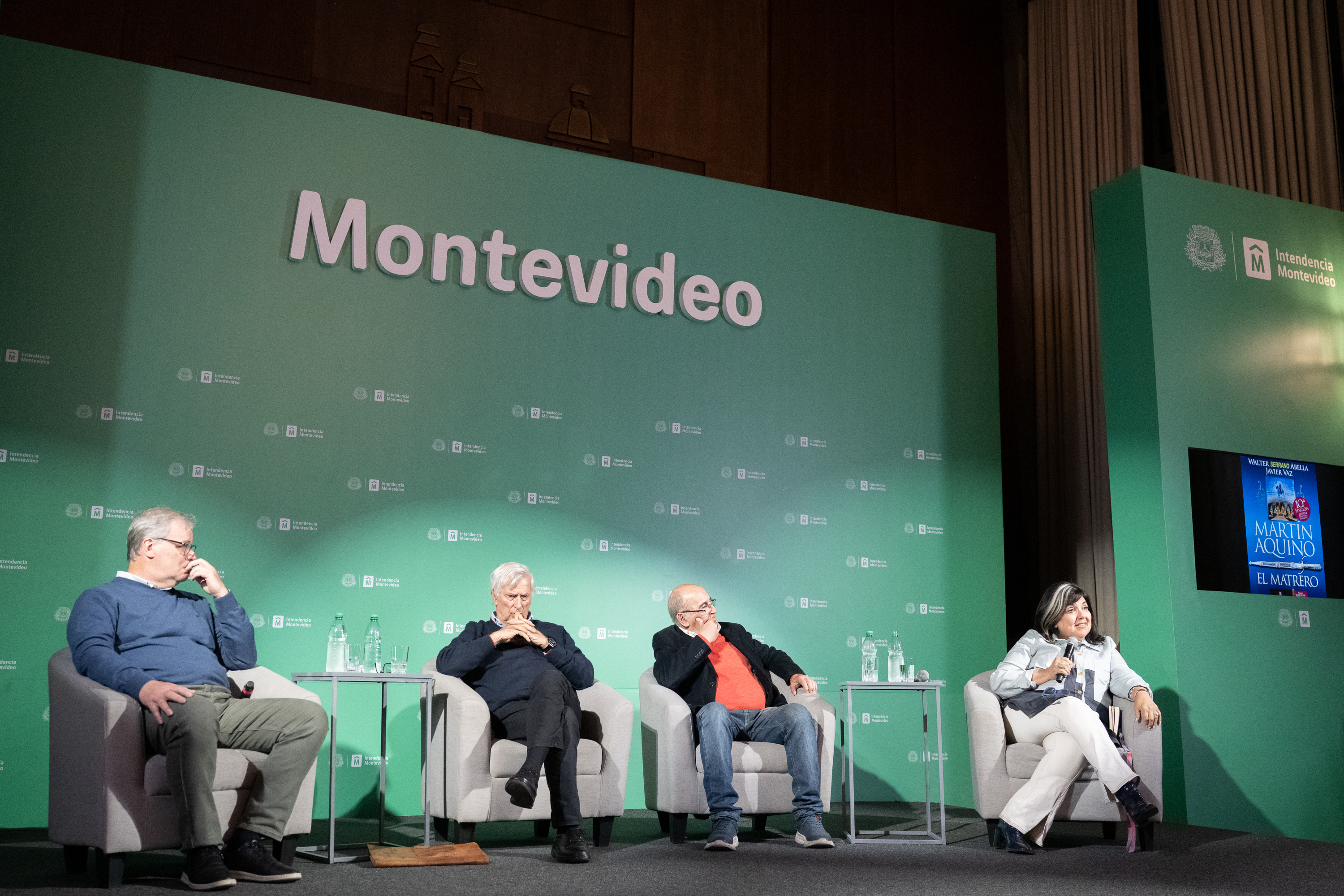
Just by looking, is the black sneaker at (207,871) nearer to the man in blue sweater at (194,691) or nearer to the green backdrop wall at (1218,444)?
the man in blue sweater at (194,691)

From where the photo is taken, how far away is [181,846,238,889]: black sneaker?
2961 mm

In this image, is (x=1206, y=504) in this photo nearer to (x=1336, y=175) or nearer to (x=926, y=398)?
(x=926, y=398)

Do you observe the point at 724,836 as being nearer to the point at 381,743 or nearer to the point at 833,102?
the point at 381,743

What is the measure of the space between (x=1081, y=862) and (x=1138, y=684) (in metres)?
0.81

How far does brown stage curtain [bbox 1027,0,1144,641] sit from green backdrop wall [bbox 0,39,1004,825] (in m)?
0.89

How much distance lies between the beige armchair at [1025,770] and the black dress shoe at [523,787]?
1662mm

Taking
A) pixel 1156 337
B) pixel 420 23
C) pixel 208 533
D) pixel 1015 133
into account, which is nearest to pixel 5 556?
pixel 208 533

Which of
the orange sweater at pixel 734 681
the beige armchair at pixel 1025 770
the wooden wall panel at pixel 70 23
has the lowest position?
the beige armchair at pixel 1025 770

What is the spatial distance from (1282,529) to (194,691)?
496 centimetres

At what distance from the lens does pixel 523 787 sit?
11.7ft

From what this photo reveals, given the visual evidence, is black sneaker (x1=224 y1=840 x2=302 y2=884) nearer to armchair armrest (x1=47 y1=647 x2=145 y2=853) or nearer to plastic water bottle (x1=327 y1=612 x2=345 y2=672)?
armchair armrest (x1=47 y1=647 x2=145 y2=853)

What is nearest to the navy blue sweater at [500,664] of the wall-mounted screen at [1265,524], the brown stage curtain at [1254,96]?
the wall-mounted screen at [1265,524]

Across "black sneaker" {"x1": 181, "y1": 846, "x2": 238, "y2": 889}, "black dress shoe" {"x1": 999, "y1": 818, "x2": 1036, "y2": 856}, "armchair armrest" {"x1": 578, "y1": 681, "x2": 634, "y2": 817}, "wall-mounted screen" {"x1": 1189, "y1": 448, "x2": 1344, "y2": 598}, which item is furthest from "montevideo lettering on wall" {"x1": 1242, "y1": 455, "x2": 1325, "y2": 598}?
"black sneaker" {"x1": 181, "y1": 846, "x2": 238, "y2": 889}

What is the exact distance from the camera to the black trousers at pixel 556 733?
12.1ft
